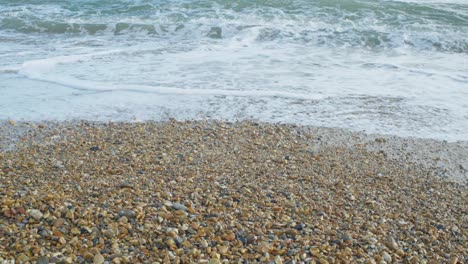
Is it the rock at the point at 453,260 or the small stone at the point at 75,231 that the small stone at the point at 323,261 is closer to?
the rock at the point at 453,260

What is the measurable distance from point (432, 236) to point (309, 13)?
9.73 meters

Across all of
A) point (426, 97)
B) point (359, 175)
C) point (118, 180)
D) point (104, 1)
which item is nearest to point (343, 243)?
point (359, 175)

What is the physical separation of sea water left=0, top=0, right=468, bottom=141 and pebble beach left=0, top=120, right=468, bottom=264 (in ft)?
2.16

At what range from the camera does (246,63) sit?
810 cm

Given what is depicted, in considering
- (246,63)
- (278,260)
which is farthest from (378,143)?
(246,63)

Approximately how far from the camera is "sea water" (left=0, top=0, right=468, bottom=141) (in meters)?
5.91

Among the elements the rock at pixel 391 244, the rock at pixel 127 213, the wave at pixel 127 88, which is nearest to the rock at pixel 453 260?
the rock at pixel 391 244

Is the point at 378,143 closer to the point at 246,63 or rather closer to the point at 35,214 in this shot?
the point at 35,214

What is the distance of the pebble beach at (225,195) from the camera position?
2.88m

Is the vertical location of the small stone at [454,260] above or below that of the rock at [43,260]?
below

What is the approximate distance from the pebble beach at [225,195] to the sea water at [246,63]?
66 cm

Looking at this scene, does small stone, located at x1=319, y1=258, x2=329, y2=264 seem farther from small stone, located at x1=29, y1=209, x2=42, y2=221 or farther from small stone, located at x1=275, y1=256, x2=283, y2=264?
small stone, located at x1=29, y1=209, x2=42, y2=221

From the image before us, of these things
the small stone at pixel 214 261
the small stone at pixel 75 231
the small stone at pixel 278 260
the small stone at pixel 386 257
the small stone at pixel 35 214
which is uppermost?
the small stone at pixel 35 214

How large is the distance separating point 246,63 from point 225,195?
4.78 m
